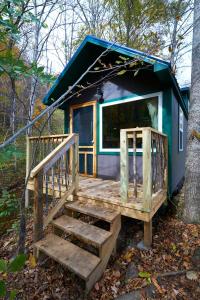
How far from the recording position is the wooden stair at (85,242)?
201 centimetres

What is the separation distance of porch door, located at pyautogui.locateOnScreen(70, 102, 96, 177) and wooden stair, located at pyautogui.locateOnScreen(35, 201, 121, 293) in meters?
2.39

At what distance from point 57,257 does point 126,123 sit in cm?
319

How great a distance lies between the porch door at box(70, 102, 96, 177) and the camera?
16.5ft

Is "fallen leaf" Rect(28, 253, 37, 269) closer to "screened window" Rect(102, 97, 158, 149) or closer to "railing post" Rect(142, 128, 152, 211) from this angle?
"railing post" Rect(142, 128, 152, 211)

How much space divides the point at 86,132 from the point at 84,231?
3.30 meters

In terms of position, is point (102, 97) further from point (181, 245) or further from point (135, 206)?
point (181, 245)

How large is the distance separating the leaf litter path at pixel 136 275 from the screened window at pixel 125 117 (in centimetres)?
230

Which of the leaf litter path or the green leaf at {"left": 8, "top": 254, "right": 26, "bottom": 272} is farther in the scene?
the leaf litter path

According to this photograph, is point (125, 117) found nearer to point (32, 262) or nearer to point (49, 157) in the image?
point (49, 157)

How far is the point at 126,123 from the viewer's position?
438 centimetres

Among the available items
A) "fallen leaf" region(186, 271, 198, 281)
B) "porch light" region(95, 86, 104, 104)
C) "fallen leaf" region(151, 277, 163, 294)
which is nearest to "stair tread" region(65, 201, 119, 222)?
"fallen leaf" region(151, 277, 163, 294)

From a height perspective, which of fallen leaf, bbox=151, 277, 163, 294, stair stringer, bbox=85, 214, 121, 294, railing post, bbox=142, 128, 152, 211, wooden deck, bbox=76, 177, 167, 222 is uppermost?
railing post, bbox=142, 128, 152, 211

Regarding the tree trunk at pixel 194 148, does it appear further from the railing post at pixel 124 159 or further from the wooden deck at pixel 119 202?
the railing post at pixel 124 159

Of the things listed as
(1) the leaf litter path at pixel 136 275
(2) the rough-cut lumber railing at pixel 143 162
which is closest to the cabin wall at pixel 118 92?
(2) the rough-cut lumber railing at pixel 143 162
